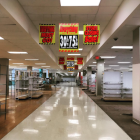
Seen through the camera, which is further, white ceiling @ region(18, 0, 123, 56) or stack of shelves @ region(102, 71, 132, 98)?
stack of shelves @ region(102, 71, 132, 98)

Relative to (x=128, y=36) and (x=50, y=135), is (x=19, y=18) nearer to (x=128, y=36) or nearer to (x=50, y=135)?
(x=50, y=135)

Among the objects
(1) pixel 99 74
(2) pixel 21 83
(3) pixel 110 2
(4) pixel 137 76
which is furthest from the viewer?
(1) pixel 99 74

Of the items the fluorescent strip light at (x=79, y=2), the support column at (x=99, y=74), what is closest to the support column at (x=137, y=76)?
the fluorescent strip light at (x=79, y=2)

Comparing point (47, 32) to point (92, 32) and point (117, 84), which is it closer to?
point (92, 32)

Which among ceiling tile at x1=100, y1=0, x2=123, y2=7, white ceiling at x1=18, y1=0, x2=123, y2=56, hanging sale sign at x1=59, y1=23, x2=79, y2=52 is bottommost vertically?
hanging sale sign at x1=59, y1=23, x2=79, y2=52

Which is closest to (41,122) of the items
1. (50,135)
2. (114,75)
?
(50,135)

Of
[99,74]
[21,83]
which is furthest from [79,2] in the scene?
[99,74]

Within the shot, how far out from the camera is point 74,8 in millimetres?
5074

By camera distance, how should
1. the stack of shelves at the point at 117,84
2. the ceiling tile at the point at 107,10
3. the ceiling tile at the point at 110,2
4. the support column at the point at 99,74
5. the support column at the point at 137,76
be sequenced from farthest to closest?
the support column at the point at 99,74 < the stack of shelves at the point at 117,84 < the ceiling tile at the point at 107,10 < the support column at the point at 137,76 < the ceiling tile at the point at 110,2

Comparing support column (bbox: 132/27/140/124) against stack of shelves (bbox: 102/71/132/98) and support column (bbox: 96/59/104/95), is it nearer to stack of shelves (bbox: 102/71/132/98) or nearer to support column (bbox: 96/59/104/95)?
stack of shelves (bbox: 102/71/132/98)

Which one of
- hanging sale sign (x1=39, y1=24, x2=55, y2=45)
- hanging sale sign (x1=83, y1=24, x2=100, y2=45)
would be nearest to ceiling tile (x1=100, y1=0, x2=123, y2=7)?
hanging sale sign (x1=83, y1=24, x2=100, y2=45)

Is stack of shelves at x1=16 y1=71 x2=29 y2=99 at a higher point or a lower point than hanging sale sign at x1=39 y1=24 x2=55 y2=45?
lower

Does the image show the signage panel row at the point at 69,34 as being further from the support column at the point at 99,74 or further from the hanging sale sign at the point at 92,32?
the support column at the point at 99,74

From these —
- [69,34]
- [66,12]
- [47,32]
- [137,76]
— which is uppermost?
[66,12]
